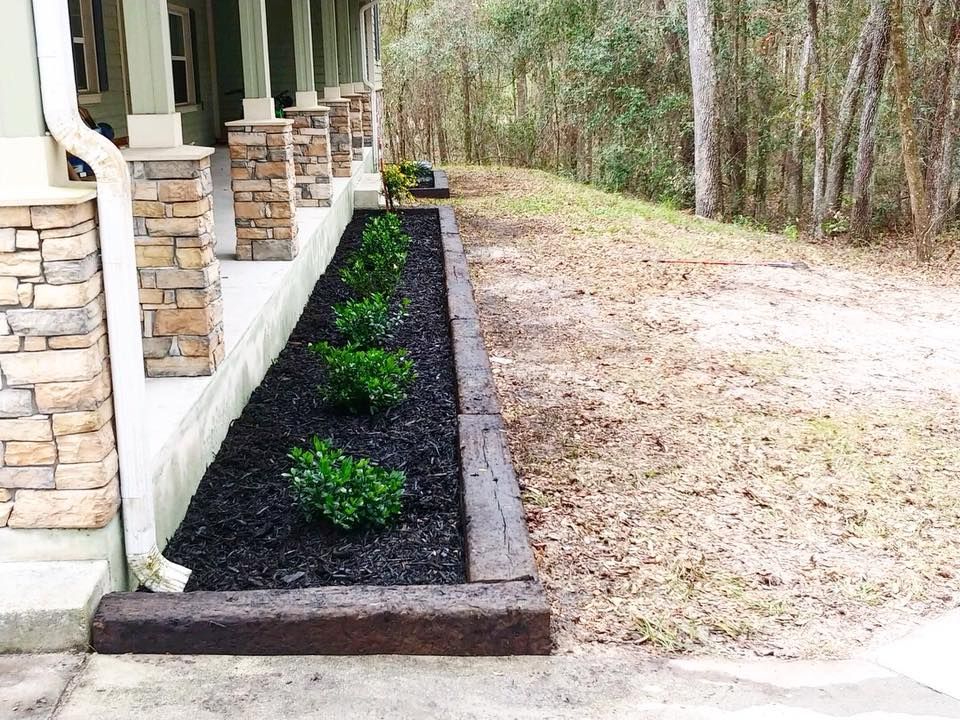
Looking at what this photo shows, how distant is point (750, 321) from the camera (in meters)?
7.11

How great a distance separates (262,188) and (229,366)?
7.07 feet

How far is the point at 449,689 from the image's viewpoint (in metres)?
2.70

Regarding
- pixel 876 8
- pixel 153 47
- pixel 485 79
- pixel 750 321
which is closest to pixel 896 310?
pixel 750 321

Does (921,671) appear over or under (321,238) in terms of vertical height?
under

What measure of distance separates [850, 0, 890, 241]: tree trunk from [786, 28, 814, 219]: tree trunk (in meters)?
0.73

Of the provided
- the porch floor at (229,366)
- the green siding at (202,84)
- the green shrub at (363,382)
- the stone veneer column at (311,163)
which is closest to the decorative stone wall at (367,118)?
the green siding at (202,84)

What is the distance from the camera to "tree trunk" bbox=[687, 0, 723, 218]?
42.8 ft

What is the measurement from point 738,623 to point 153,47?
3.12 m

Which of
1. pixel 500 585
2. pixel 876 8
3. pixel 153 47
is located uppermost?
pixel 876 8

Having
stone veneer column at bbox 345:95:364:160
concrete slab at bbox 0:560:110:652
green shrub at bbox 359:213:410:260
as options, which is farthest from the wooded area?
concrete slab at bbox 0:560:110:652

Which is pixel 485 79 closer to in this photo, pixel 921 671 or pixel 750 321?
pixel 750 321

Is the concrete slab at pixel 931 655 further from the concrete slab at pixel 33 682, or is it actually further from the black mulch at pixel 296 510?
the concrete slab at pixel 33 682

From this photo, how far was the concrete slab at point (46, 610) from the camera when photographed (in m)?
2.74

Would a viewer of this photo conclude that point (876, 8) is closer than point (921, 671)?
No
